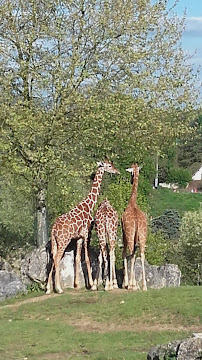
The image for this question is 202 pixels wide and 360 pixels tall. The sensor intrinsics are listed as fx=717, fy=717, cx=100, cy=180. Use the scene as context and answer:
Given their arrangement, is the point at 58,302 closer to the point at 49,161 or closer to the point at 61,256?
the point at 61,256

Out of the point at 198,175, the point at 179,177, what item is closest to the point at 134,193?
the point at 179,177

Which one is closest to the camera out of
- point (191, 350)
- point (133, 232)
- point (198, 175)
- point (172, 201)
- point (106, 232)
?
point (191, 350)

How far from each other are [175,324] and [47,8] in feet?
36.4

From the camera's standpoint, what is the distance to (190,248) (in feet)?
99.8

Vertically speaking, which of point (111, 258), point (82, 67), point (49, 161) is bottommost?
point (111, 258)

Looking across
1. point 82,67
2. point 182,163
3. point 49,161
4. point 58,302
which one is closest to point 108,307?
point 58,302

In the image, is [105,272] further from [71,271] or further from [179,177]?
[179,177]

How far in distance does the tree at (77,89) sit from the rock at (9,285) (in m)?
2.59

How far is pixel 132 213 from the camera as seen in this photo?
1823 cm

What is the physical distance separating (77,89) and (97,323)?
8396mm

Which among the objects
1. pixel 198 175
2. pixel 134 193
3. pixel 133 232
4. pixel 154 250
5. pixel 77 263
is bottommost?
pixel 77 263

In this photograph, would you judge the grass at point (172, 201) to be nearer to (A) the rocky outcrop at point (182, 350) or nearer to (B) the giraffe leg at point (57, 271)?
(B) the giraffe leg at point (57, 271)

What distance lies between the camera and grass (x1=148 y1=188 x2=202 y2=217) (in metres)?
64.2

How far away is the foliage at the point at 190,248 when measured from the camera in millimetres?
29219
